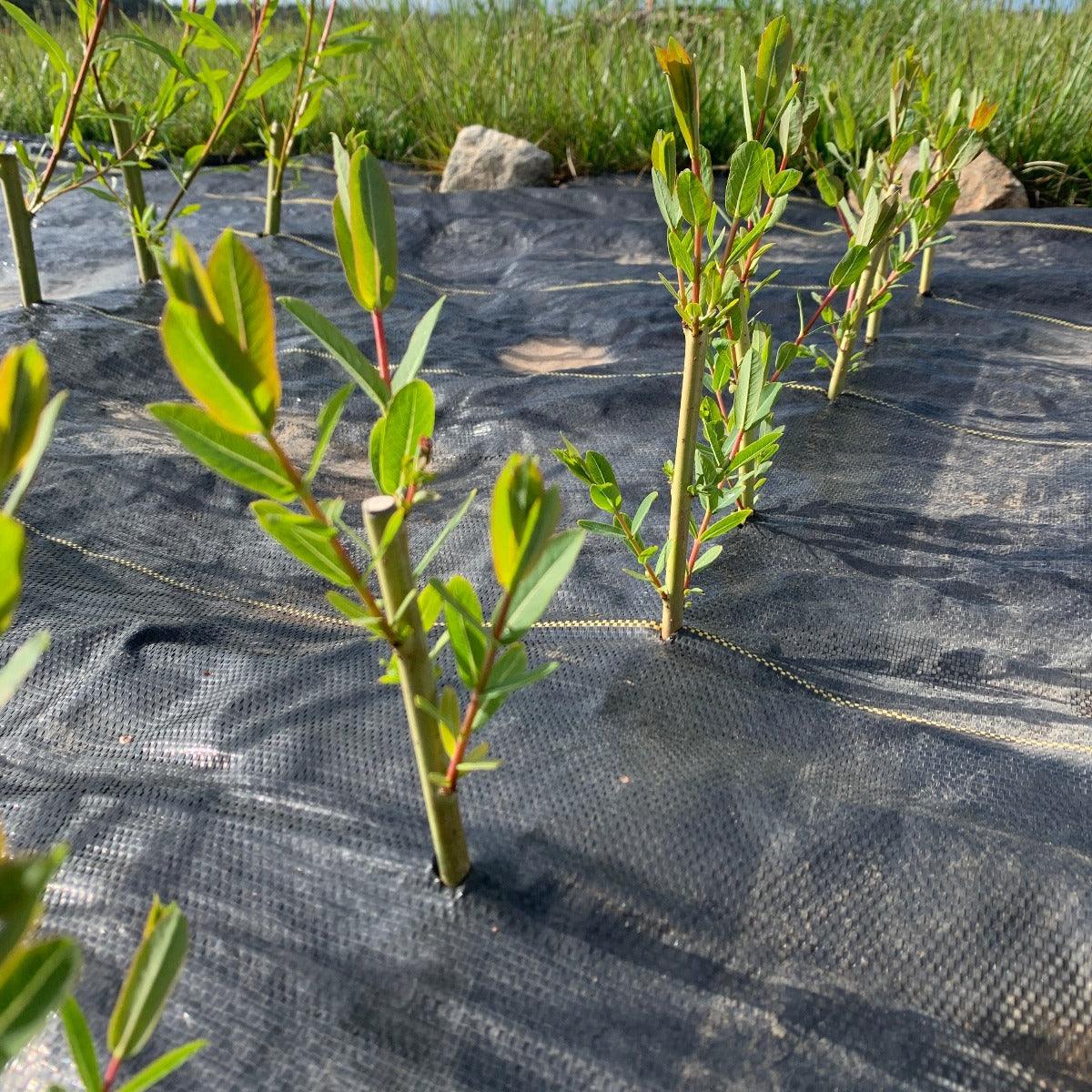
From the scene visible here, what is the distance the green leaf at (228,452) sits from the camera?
599mm

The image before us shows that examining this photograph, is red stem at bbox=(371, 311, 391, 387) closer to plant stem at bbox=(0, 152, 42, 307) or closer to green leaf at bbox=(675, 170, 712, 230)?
green leaf at bbox=(675, 170, 712, 230)

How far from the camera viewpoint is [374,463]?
70 centimetres

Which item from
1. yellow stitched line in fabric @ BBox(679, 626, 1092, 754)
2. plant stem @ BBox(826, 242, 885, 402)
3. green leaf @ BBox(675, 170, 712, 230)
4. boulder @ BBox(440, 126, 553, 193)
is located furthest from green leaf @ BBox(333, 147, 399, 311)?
boulder @ BBox(440, 126, 553, 193)

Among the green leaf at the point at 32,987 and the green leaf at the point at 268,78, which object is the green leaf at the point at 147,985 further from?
the green leaf at the point at 268,78

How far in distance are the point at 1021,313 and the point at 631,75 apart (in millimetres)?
3442

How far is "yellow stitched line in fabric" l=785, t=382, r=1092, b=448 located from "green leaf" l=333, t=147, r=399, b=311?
5.12ft

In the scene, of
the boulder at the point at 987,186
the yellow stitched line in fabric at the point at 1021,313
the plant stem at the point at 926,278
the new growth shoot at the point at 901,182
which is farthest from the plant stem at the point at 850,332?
the boulder at the point at 987,186

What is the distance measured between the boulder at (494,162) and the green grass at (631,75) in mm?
225

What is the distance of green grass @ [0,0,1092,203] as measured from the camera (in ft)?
15.3

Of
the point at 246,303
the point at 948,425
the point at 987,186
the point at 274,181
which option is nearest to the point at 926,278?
the point at 948,425

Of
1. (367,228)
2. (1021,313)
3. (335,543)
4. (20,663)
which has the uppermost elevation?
(367,228)

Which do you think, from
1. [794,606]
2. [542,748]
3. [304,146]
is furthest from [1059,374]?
[304,146]

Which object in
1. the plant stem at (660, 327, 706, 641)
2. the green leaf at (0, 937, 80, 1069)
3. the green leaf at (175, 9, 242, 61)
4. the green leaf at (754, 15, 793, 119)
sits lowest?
the plant stem at (660, 327, 706, 641)

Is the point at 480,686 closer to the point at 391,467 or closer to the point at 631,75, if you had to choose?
the point at 391,467
